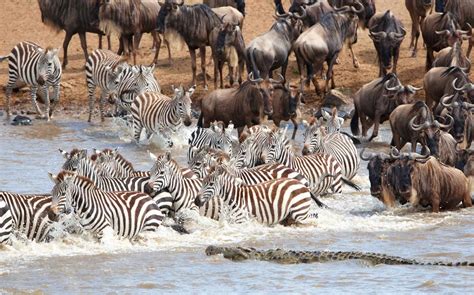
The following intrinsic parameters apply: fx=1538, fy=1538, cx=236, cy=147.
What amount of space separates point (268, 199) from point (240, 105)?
597 centimetres

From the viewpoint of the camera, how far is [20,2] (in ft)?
105

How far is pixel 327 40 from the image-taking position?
999 inches

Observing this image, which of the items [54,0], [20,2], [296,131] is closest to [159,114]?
[296,131]

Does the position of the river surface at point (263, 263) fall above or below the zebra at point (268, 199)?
below

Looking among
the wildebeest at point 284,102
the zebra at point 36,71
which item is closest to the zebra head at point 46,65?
the zebra at point 36,71

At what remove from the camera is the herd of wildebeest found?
15.8 m

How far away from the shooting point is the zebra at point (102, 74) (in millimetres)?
24203

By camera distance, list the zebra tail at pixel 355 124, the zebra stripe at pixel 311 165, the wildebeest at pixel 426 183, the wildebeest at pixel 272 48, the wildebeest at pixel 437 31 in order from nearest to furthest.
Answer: the wildebeest at pixel 426 183, the zebra stripe at pixel 311 165, the zebra tail at pixel 355 124, the wildebeest at pixel 272 48, the wildebeest at pixel 437 31

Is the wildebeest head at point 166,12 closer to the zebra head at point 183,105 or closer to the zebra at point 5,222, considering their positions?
the zebra head at point 183,105

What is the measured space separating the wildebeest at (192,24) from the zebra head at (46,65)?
254cm

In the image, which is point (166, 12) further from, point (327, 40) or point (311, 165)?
point (311, 165)

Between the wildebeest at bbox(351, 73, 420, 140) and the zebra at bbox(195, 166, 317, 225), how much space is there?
22.1ft

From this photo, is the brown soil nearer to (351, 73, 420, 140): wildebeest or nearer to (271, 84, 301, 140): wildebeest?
(351, 73, 420, 140): wildebeest

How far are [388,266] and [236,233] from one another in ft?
6.38
